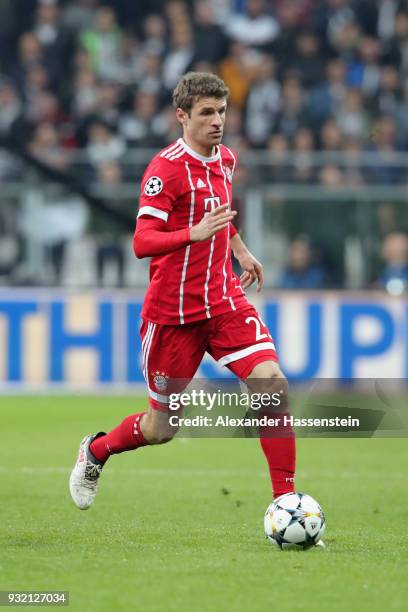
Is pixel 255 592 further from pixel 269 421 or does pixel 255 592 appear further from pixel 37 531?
pixel 37 531

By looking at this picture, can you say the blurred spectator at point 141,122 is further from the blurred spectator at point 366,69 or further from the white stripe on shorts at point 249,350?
the white stripe on shorts at point 249,350

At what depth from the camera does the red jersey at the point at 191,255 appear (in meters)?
6.78

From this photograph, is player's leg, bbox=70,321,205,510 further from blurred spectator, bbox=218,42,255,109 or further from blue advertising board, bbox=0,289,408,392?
blurred spectator, bbox=218,42,255,109

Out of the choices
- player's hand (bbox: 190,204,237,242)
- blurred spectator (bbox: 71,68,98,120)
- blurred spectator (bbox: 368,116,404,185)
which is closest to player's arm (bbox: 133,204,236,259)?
player's hand (bbox: 190,204,237,242)

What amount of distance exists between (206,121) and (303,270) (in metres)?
8.42

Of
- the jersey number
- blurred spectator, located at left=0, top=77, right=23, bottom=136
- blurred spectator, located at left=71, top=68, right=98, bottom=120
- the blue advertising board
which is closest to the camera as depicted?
the jersey number

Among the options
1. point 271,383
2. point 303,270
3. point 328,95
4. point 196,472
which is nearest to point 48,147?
point 328,95

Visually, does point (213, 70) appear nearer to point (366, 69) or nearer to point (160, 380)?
point (366, 69)

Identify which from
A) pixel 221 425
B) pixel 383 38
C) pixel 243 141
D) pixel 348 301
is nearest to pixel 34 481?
pixel 221 425

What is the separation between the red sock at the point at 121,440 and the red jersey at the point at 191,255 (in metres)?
0.58

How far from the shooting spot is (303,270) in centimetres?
1509

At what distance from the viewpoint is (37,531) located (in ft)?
22.6

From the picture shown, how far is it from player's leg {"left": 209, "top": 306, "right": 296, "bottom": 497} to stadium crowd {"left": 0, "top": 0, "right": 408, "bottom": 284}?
868 centimetres

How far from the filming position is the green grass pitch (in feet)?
17.1
